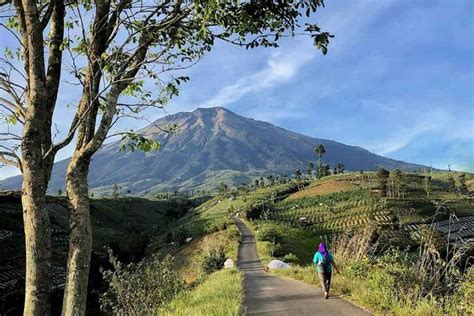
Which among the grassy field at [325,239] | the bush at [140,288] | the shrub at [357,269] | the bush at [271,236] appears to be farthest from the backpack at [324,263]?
the bush at [271,236]

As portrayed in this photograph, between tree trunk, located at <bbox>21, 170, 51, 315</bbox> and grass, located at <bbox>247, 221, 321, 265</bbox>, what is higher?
tree trunk, located at <bbox>21, 170, 51, 315</bbox>

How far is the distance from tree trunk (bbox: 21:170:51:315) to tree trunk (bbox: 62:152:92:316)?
292 millimetres

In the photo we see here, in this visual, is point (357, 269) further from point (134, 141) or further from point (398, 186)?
point (398, 186)

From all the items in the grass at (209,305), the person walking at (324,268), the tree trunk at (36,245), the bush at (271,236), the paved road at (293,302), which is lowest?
the bush at (271,236)

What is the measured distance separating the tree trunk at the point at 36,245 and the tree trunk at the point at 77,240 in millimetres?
292

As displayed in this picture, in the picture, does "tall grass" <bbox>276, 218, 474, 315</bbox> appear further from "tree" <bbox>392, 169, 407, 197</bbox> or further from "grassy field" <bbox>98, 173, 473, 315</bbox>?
"tree" <bbox>392, 169, 407, 197</bbox>

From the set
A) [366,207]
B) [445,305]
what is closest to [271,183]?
[366,207]

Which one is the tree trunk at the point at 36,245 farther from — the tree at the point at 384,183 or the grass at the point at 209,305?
the tree at the point at 384,183

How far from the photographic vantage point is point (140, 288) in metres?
12.4

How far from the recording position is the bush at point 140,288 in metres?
11.9

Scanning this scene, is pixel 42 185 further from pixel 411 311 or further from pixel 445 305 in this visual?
pixel 445 305

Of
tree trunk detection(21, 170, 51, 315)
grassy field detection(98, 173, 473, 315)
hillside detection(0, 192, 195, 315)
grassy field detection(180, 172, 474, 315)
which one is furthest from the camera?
hillside detection(0, 192, 195, 315)

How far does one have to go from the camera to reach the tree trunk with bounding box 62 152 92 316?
6.27 m

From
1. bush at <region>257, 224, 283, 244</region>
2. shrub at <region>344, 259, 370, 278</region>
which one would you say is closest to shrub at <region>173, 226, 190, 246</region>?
bush at <region>257, 224, 283, 244</region>
